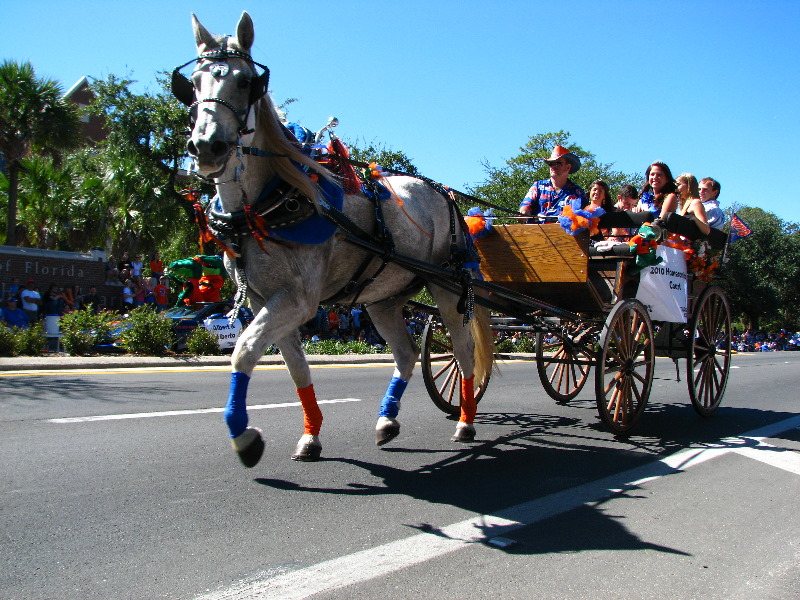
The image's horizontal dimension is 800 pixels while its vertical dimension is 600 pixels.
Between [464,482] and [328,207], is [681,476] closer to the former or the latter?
[464,482]

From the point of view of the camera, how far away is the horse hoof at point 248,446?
3807 millimetres

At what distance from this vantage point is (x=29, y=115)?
21969 millimetres

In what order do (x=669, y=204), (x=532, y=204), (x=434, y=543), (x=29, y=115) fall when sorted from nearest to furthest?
1. (x=434, y=543)
2. (x=669, y=204)
3. (x=532, y=204)
4. (x=29, y=115)

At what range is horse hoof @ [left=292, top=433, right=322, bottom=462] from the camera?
5148 mm

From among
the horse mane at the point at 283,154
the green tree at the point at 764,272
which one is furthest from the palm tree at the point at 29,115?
the green tree at the point at 764,272

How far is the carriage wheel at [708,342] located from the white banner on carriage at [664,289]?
0.36 m

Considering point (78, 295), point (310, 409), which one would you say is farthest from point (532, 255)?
point (78, 295)

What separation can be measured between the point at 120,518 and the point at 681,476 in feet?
12.7

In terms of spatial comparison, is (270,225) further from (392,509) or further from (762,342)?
(762,342)

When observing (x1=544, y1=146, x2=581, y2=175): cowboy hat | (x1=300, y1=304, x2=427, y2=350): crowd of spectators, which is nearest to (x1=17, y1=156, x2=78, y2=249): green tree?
(x1=300, y1=304, x2=427, y2=350): crowd of spectators

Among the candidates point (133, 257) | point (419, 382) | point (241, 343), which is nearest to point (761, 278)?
point (133, 257)

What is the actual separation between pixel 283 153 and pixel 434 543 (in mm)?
2429

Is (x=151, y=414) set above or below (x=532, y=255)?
below

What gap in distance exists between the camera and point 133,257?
82.5 ft
